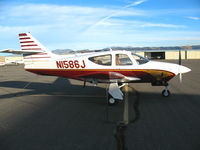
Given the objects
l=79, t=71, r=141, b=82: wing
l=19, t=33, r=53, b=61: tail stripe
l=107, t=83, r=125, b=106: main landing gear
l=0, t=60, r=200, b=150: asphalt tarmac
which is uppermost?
l=19, t=33, r=53, b=61: tail stripe

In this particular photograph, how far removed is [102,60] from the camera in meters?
7.59

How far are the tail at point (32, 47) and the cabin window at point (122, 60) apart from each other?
3.52 metres

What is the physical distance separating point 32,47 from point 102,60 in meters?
3.95

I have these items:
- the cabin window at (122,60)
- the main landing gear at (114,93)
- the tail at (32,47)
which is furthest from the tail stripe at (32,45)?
the main landing gear at (114,93)

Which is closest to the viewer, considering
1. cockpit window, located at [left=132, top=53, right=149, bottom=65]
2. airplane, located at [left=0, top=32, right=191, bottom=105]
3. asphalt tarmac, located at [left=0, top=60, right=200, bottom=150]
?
asphalt tarmac, located at [left=0, top=60, right=200, bottom=150]

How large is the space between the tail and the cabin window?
11.5 ft

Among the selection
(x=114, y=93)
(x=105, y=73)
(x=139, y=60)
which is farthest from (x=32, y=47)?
(x=139, y=60)

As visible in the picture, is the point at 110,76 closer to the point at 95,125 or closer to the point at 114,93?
the point at 114,93

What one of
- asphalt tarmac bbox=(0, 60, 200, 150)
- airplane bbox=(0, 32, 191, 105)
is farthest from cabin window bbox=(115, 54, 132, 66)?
asphalt tarmac bbox=(0, 60, 200, 150)

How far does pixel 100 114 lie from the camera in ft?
19.2

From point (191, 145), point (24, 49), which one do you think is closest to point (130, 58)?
point (191, 145)

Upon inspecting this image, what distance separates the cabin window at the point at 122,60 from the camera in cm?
743

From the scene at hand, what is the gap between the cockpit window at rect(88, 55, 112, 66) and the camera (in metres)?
7.50

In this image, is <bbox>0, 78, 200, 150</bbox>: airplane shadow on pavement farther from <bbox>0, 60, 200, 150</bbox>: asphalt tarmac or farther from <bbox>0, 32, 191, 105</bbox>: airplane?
<bbox>0, 32, 191, 105</bbox>: airplane
